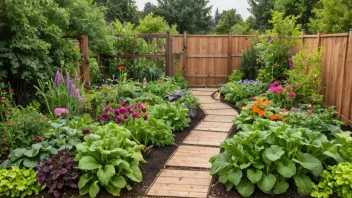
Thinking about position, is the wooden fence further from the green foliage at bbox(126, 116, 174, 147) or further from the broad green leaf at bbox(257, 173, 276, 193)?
the broad green leaf at bbox(257, 173, 276, 193)

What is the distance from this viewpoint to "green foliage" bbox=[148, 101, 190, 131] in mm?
5145

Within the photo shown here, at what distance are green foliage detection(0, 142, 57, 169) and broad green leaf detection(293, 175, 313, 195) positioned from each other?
2.40 m

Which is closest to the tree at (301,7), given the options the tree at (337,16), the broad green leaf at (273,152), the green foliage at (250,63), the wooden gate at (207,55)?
the tree at (337,16)

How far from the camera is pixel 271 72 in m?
7.79

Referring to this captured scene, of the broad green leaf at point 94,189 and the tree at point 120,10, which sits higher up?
the tree at point 120,10

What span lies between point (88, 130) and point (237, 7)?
79.1 feet

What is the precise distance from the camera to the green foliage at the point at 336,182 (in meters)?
2.98

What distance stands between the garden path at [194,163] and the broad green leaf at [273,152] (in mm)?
687

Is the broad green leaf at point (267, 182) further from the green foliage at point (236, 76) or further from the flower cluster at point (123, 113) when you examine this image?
the green foliage at point (236, 76)

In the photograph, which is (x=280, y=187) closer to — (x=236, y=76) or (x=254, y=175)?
(x=254, y=175)

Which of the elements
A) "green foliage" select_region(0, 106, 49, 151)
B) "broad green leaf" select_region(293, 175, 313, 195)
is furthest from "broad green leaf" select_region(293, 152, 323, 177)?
"green foliage" select_region(0, 106, 49, 151)

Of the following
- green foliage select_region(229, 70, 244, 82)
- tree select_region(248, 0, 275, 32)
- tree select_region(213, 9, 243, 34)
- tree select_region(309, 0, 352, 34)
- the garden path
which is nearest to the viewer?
the garden path

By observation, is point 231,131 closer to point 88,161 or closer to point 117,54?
point 88,161

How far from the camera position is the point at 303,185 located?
315 cm
